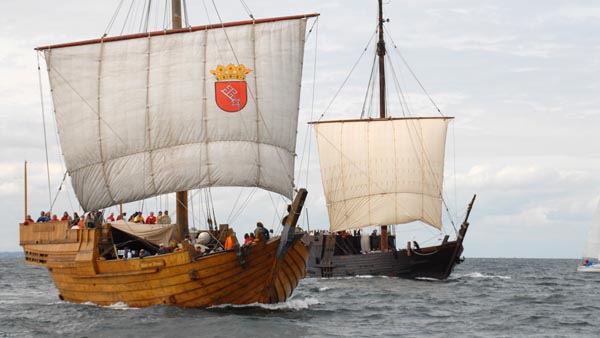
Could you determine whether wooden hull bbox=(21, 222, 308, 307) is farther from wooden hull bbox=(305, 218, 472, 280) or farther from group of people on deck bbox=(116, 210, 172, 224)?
wooden hull bbox=(305, 218, 472, 280)

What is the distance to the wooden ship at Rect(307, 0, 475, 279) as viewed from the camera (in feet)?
192

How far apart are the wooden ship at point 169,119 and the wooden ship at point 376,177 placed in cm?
2490

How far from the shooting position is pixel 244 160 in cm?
3284

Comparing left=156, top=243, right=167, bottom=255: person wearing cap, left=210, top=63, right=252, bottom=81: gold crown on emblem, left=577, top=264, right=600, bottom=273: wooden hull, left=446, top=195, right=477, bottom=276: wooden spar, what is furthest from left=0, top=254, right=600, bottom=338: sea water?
left=577, top=264, right=600, bottom=273: wooden hull

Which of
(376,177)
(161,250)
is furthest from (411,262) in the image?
(161,250)

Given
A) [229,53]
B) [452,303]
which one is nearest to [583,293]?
[452,303]

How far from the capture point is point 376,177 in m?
58.9

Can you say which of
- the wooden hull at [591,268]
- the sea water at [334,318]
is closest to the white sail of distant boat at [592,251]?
the wooden hull at [591,268]

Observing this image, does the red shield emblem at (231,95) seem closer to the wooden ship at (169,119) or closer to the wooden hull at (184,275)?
the wooden ship at (169,119)

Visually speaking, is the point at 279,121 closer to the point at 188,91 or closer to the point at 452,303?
the point at 188,91

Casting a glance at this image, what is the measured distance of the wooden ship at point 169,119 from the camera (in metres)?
32.9

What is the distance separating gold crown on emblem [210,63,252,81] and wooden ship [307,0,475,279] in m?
25.7

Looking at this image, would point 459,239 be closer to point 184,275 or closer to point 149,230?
point 149,230

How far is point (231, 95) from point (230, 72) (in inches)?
38.7
